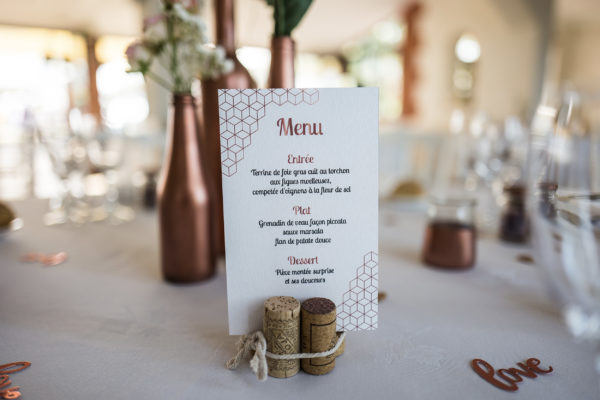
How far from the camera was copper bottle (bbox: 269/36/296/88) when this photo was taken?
584mm

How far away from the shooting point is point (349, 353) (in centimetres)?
41

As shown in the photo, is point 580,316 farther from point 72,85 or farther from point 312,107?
point 72,85

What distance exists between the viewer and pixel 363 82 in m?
0.57

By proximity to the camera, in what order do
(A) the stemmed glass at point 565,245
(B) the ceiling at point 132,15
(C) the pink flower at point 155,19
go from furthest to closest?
1. (B) the ceiling at point 132,15
2. (C) the pink flower at point 155,19
3. (A) the stemmed glass at point 565,245

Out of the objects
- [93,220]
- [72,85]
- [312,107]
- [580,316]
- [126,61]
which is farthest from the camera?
[72,85]

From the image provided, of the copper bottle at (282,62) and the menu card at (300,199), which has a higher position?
the copper bottle at (282,62)

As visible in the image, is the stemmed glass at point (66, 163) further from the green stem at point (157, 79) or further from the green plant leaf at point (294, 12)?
the green plant leaf at point (294, 12)

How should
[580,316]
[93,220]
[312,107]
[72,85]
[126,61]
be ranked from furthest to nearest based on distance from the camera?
1. [72,85]
2. [93,220]
3. [126,61]
4. [312,107]
5. [580,316]

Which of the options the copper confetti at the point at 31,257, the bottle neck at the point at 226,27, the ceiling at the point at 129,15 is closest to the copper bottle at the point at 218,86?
the bottle neck at the point at 226,27

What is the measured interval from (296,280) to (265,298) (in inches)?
1.5

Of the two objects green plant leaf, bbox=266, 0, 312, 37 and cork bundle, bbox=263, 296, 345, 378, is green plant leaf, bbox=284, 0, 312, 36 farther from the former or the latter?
cork bundle, bbox=263, 296, 345, 378

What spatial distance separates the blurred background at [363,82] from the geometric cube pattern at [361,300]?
201mm

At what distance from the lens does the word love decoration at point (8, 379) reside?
0.35 metres

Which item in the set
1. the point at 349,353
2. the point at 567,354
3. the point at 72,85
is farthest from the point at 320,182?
the point at 72,85
